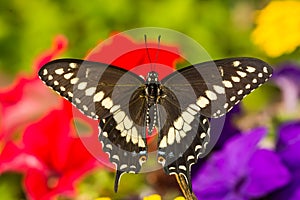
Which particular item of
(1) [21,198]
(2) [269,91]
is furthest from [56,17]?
(1) [21,198]

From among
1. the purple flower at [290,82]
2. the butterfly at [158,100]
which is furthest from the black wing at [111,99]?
the purple flower at [290,82]

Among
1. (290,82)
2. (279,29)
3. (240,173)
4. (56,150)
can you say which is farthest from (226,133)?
(279,29)

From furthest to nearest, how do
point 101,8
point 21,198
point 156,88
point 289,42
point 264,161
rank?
point 101,8 → point 289,42 → point 21,198 → point 264,161 → point 156,88

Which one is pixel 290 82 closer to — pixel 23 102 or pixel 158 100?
pixel 23 102

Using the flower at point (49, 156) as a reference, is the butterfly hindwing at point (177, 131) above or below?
above

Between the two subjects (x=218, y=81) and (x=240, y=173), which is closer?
(x=218, y=81)

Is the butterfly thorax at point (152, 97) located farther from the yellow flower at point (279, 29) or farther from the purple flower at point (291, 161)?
the yellow flower at point (279, 29)

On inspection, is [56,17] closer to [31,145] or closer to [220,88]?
[31,145]
